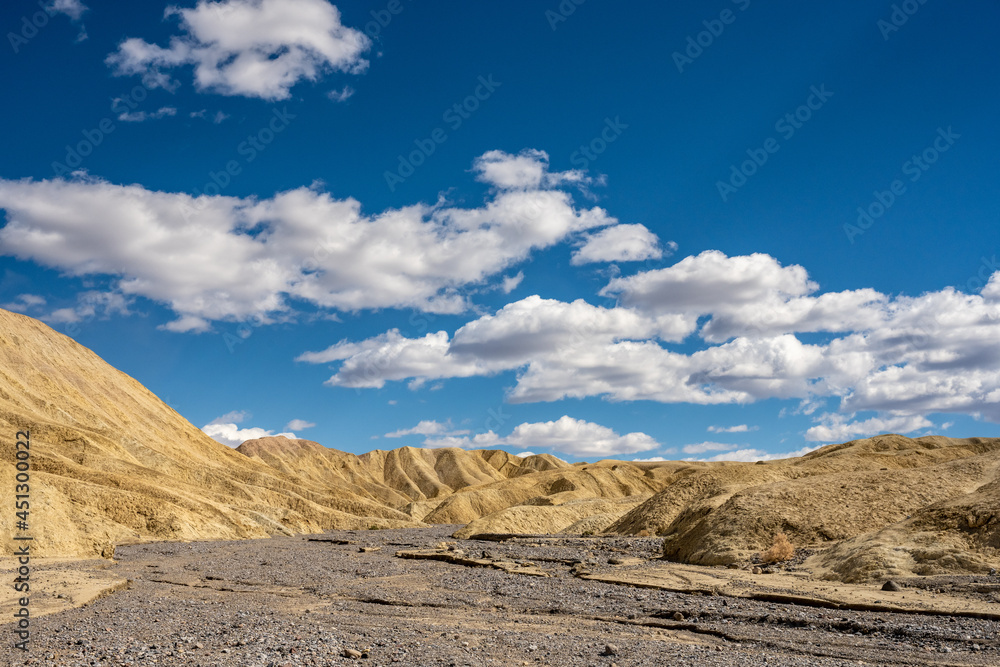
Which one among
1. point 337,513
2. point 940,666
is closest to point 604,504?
point 337,513

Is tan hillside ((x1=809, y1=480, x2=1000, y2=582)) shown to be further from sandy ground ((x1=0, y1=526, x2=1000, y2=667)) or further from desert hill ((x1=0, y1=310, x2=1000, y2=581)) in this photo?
sandy ground ((x1=0, y1=526, x2=1000, y2=667))

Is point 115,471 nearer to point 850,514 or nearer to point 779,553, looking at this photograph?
point 779,553

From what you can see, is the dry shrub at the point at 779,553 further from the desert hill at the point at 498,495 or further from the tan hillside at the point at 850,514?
the tan hillside at the point at 850,514

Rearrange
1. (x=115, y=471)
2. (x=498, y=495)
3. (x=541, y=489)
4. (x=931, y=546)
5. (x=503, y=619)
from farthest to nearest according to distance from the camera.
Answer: (x=541, y=489) < (x=498, y=495) < (x=115, y=471) < (x=931, y=546) < (x=503, y=619)

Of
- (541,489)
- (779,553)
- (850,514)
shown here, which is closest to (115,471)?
(779,553)

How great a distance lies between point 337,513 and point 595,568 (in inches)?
2362

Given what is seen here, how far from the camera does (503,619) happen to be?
1539cm

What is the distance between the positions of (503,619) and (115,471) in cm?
5728

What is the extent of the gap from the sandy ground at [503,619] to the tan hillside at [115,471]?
16.5 metres

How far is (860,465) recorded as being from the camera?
4797cm

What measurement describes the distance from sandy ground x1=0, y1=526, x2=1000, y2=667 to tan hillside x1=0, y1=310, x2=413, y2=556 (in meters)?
16.5

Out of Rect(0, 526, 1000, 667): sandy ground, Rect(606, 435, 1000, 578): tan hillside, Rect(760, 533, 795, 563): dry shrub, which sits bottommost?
Rect(0, 526, 1000, 667): sandy ground

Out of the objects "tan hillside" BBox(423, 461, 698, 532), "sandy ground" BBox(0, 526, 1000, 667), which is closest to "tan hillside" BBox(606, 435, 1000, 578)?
"sandy ground" BBox(0, 526, 1000, 667)

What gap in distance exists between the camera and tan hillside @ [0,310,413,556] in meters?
39.5
